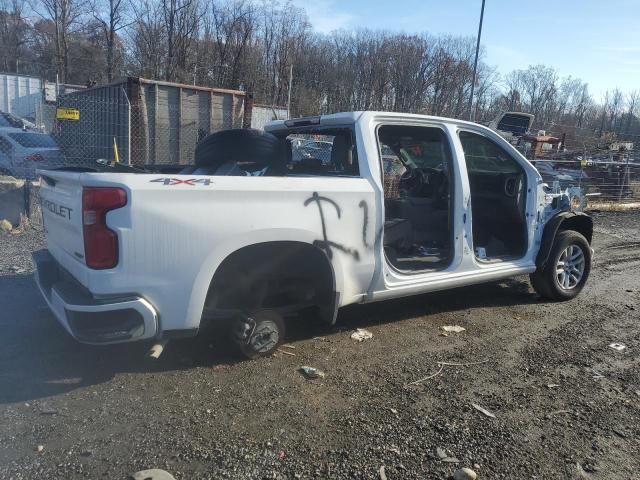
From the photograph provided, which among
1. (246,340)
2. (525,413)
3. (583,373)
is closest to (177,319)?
(246,340)

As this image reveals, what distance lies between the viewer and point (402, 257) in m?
4.85

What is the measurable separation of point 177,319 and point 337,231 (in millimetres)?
1314

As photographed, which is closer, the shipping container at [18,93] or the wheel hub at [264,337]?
the wheel hub at [264,337]

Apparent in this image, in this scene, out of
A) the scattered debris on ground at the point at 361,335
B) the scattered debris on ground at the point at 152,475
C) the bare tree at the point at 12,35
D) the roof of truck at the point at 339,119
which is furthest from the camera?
the bare tree at the point at 12,35

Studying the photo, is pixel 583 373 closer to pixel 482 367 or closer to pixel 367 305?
pixel 482 367

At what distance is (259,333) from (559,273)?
144 inches

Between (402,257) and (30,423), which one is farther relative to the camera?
(402,257)

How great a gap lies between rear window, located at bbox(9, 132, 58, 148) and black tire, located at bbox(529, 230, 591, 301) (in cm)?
→ 1330

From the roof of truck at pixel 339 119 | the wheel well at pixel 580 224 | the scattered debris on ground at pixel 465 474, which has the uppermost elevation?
the roof of truck at pixel 339 119

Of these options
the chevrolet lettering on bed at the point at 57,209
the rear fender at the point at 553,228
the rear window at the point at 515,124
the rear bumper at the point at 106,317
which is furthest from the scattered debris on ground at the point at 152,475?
the rear window at the point at 515,124

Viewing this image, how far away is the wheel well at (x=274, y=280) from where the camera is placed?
11.8 feet

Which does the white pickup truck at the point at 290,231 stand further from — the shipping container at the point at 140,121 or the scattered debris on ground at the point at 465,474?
the shipping container at the point at 140,121

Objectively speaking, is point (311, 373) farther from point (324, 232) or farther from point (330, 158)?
point (330, 158)

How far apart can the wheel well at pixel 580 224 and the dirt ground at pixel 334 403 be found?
1298 millimetres
